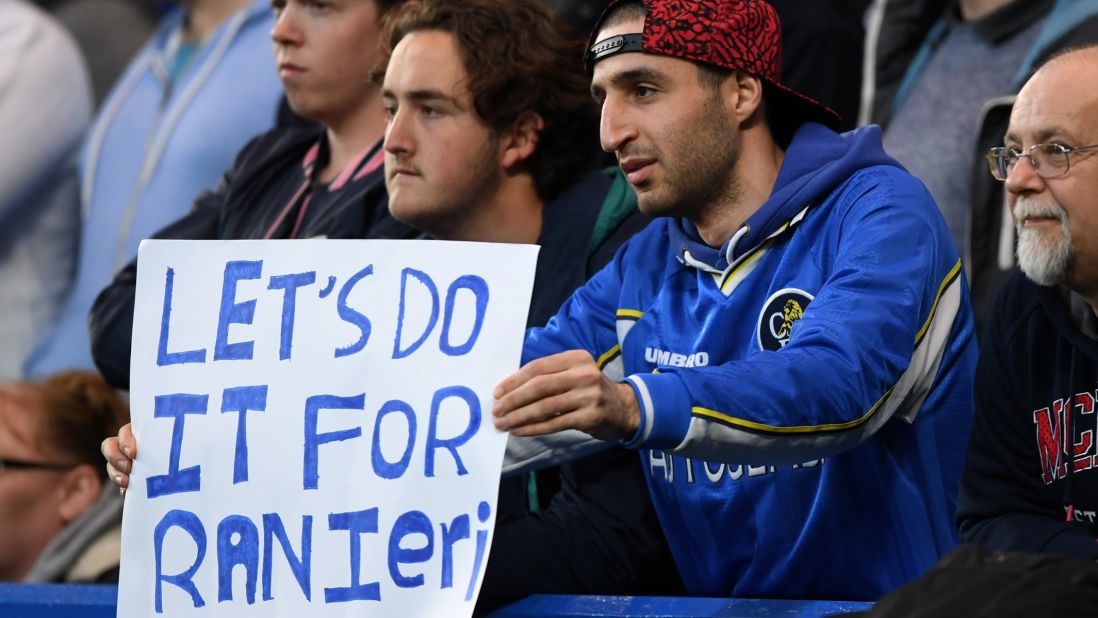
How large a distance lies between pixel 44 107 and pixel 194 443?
3657 mm

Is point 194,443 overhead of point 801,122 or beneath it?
beneath

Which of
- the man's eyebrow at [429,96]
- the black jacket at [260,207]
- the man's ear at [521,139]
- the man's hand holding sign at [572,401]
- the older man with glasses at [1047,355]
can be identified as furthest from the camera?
the black jacket at [260,207]

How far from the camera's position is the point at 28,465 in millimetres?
4500

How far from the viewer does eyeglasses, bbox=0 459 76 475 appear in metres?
4.48

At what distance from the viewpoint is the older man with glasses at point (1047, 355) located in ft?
9.66

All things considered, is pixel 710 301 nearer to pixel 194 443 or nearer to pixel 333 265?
pixel 333 265

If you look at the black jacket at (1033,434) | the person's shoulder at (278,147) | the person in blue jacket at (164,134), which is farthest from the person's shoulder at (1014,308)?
the person in blue jacket at (164,134)

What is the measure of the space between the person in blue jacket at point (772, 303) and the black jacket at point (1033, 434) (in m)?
0.09

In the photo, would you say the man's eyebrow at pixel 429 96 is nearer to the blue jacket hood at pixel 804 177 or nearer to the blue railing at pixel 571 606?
the blue jacket hood at pixel 804 177

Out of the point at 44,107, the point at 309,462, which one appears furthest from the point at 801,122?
the point at 44,107

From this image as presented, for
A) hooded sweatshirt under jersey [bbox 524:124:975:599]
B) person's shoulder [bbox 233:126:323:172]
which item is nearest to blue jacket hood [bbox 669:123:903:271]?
hooded sweatshirt under jersey [bbox 524:124:975:599]

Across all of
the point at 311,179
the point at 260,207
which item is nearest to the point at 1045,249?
the point at 311,179

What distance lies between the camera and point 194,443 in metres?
2.96

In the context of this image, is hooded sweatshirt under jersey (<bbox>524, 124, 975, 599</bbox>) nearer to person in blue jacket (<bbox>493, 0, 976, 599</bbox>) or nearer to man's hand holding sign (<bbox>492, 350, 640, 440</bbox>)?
person in blue jacket (<bbox>493, 0, 976, 599</bbox>)
